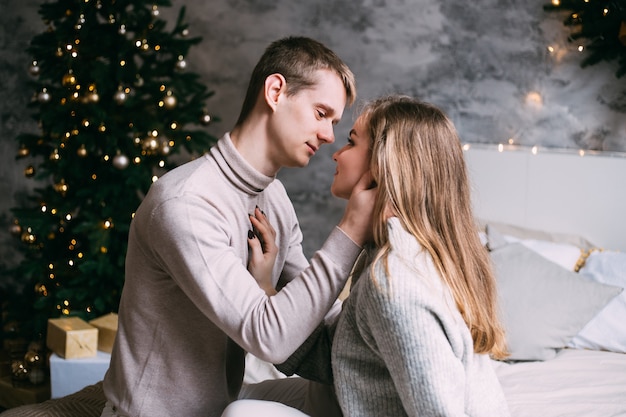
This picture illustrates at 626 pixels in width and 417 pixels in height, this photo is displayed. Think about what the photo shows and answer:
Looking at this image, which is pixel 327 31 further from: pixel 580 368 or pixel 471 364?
pixel 471 364

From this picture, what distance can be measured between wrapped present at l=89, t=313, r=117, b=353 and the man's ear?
127 cm

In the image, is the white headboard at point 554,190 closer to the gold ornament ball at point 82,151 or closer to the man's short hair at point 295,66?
the man's short hair at point 295,66

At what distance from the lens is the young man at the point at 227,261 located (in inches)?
50.6

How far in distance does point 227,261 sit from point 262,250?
0.29m

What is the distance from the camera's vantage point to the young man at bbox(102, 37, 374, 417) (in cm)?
128

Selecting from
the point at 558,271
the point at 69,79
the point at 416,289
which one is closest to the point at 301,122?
the point at 416,289

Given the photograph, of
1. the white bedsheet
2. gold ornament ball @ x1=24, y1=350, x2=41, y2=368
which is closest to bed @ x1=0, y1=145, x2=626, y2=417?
the white bedsheet

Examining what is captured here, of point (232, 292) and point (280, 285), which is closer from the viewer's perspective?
point (232, 292)

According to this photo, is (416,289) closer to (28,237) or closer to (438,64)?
(28,237)

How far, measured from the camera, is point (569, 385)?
204 centimetres

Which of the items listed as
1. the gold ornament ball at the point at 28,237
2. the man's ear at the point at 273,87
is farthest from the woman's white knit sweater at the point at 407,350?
the gold ornament ball at the point at 28,237

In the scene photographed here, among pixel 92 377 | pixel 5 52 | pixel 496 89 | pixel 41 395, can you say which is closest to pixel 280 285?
pixel 92 377

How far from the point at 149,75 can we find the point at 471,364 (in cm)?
202

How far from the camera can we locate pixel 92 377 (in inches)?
94.3
